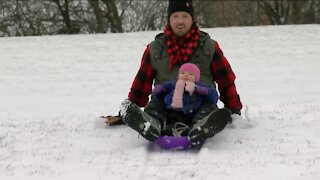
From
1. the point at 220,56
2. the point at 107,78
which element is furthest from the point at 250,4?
the point at 220,56

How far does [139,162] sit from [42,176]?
0.64m

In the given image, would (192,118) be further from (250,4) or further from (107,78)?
(250,4)

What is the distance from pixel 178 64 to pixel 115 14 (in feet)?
50.9

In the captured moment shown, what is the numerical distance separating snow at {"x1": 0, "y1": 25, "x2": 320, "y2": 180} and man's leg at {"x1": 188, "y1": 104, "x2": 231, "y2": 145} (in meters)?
0.12

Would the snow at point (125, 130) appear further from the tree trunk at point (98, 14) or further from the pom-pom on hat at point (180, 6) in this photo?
the tree trunk at point (98, 14)

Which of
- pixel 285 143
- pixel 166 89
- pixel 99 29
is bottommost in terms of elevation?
pixel 99 29

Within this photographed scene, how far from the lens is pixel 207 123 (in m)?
3.81

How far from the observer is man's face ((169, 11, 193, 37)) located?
14.1 feet

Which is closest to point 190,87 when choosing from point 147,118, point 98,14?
point 147,118

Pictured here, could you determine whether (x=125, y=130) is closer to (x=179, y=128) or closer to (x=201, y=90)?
(x=179, y=128)

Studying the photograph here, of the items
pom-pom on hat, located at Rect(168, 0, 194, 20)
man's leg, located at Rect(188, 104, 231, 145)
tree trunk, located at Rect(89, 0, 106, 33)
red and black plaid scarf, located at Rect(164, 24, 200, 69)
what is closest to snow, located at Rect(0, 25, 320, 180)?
man's leg, located at Rect(188, 104, 231, 145)

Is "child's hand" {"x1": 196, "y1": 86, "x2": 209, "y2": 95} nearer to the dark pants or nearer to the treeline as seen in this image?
the dark pants

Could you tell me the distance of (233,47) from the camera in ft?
38.9

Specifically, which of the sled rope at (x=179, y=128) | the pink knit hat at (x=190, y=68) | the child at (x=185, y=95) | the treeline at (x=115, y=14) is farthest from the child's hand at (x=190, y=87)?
the treeline at (x=115, y=14)
